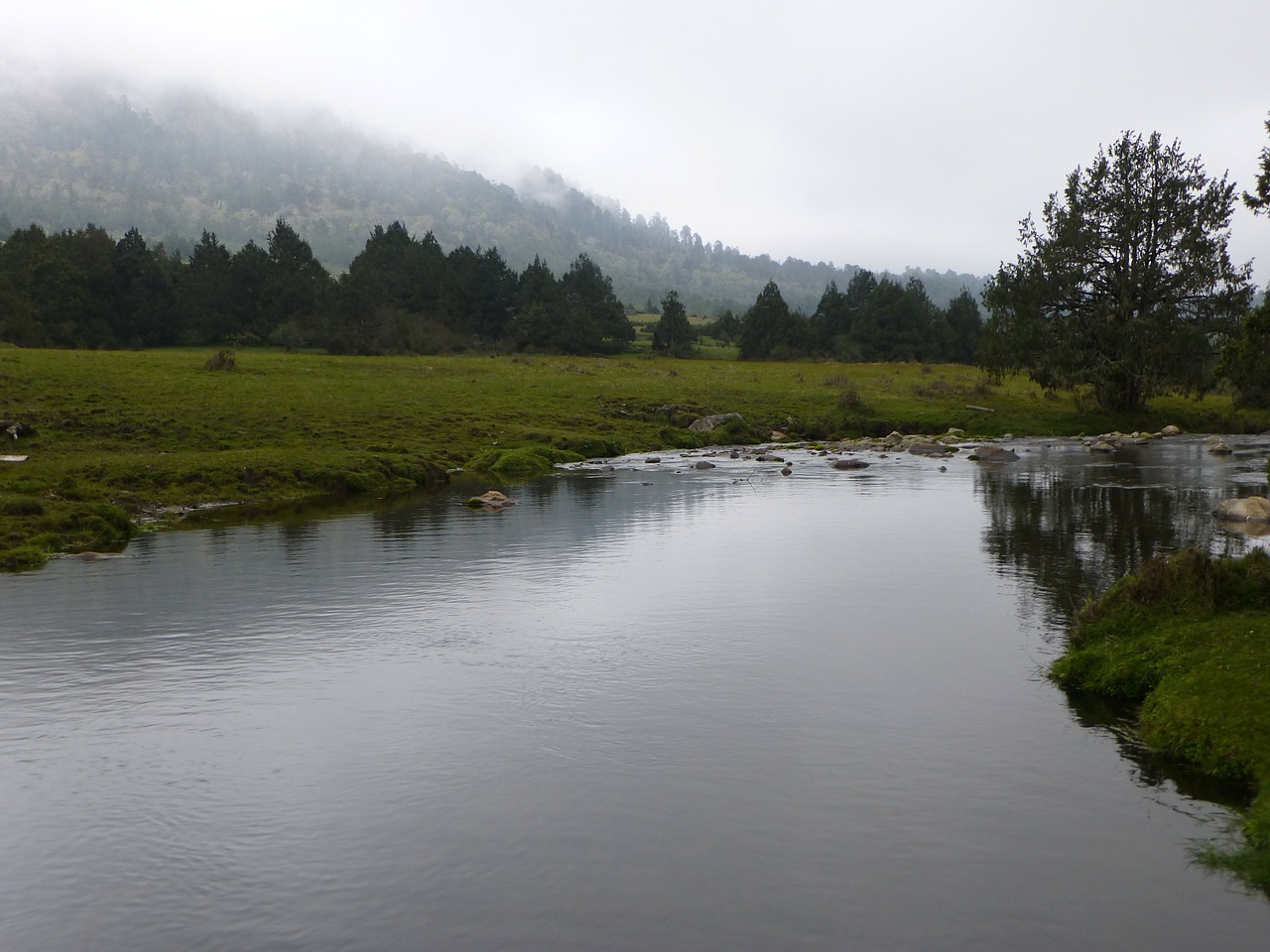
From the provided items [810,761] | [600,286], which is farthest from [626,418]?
[600,286]

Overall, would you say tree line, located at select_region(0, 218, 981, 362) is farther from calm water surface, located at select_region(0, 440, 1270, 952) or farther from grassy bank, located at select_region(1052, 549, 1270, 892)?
grassy bank, located at select_region(1052, 549, 1270, 892)

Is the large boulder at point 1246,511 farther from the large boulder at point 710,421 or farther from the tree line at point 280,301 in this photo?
the tree line at point 280,301

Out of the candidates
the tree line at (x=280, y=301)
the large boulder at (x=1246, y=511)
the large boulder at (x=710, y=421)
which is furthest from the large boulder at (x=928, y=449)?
the tree line at (x=280, y=301)

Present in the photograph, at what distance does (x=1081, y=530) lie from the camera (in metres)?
28.4

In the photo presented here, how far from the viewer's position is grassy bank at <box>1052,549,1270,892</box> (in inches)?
433

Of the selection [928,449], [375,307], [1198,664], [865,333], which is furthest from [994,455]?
[865,333]

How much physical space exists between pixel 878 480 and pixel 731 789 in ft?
106

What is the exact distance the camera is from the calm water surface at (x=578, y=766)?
879cm

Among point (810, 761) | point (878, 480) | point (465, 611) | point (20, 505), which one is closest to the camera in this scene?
point (810, 761)

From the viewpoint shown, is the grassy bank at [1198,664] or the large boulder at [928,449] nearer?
the grassy bank at [1198,664]

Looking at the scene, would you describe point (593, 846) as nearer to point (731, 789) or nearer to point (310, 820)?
point (731, 789)

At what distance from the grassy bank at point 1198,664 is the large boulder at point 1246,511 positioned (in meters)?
13.8

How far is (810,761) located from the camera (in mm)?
12000

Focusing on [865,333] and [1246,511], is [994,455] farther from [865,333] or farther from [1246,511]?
[865,333]
